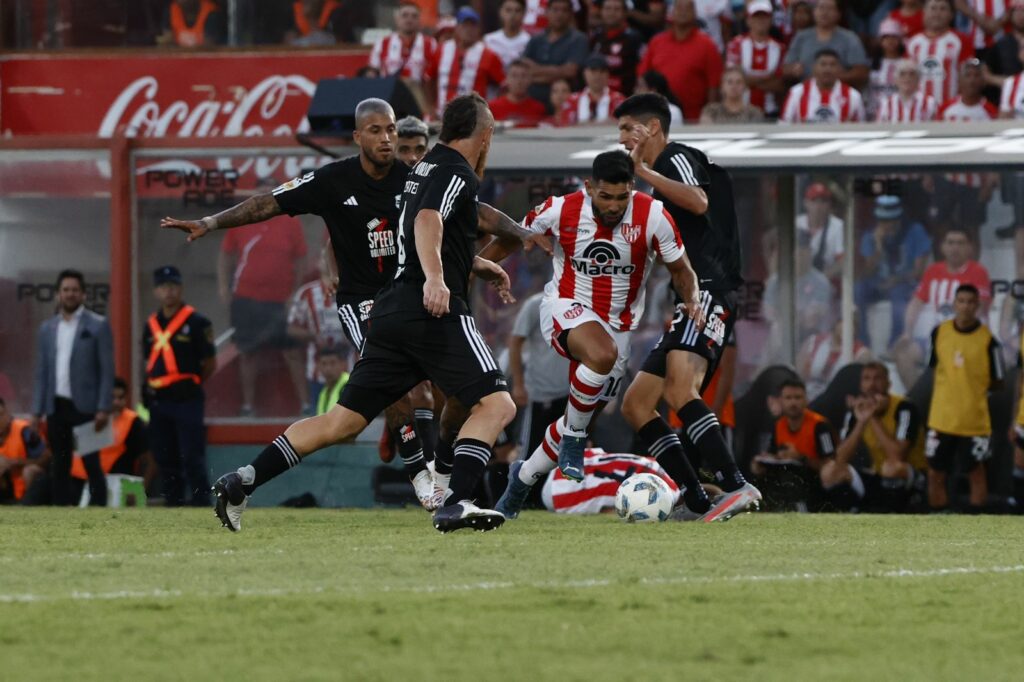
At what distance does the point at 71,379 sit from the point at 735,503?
23.1 ft

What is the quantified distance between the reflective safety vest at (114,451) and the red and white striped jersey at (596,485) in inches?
179

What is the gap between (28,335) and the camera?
1623 cm

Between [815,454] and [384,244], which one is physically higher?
[384,244]

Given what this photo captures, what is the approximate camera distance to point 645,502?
31.6 ft

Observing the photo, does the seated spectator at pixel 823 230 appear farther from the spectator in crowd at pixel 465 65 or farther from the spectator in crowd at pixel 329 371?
the spectator in crowd at pixel 329 371

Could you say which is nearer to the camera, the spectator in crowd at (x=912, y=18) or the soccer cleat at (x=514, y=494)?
the soccer cleat at (x=514, y=494)

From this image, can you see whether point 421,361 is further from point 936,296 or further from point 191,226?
point 936,296

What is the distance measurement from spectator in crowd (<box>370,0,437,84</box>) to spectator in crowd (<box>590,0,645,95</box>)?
152cm

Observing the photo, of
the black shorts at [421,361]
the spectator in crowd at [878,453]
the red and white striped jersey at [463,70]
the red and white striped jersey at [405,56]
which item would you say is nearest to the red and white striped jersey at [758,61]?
the red and white striped jersey at [463,70]

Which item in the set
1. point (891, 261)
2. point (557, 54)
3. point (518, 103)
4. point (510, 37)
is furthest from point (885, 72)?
point (510, 37)

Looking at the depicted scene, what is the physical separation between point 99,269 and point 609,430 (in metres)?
4.59

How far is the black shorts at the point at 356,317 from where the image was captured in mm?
9977

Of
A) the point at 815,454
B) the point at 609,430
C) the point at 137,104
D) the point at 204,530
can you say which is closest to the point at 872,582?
the point at 204,530

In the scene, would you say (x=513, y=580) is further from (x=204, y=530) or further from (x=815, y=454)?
(x=815, y=454)
